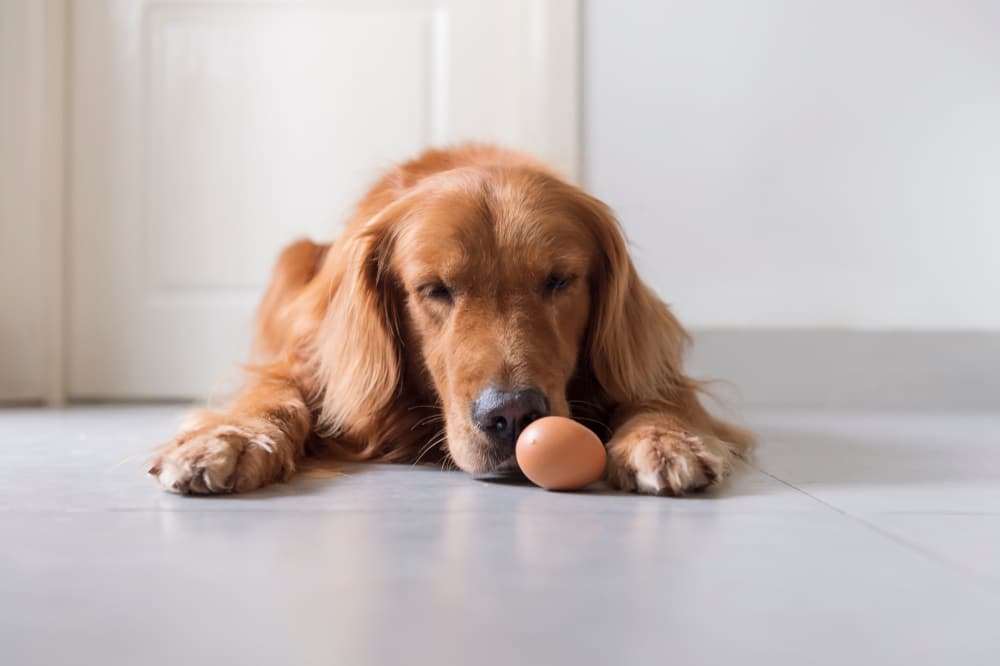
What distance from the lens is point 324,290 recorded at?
2236mm

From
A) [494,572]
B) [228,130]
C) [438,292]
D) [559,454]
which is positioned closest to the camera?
[494,572]

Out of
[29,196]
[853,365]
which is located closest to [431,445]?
[853,365]

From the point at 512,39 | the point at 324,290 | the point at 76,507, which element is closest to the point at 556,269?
the point at 324,290

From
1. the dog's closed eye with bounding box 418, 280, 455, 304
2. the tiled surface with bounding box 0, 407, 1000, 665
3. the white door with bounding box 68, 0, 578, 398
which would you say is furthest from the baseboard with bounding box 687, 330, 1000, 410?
the dog's closed eye with bounding box 418, 280, 455, 304

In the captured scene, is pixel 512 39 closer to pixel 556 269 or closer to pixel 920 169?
pixel 920 169

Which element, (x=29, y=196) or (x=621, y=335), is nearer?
(x=621, y=335)

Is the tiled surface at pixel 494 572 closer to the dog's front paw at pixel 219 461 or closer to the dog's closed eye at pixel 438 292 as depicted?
the dog's front paw at pixel 219 461

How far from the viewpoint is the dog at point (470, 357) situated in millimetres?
1641

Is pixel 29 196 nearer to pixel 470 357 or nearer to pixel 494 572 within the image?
pixel 470 357

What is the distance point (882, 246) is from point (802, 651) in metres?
2.84

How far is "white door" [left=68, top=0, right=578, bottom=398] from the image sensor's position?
3512 mm

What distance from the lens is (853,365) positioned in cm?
340

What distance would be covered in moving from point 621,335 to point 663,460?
1.56 feet

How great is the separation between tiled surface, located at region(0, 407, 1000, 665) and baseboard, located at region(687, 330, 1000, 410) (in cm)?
159
